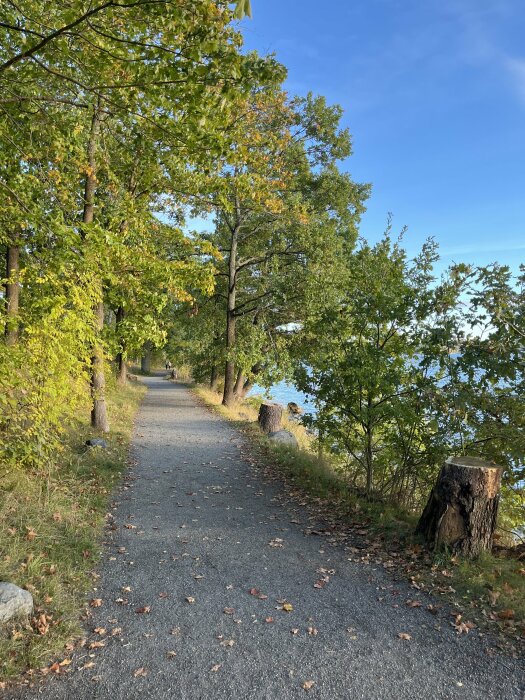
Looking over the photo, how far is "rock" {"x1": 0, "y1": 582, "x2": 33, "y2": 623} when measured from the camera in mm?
3354

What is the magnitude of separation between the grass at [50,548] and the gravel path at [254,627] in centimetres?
20

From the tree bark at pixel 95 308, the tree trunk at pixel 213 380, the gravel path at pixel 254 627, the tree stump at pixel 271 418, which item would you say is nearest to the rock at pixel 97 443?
the tree bark at pixel 95 308

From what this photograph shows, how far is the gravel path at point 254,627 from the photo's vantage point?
3.04 m

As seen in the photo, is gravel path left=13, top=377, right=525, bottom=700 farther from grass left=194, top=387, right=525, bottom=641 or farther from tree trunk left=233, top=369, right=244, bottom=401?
tree trunk left=233, top=369, right=244, bottom=401

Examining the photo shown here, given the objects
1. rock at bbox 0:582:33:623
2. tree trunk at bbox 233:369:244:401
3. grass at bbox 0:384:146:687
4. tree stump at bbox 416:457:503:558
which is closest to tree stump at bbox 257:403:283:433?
grass at bbox 0:384:146:687

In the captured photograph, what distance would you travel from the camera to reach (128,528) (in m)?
5.66

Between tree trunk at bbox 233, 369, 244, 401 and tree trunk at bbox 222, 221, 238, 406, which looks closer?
tree trunk at bbox 222, 221, 238, 406

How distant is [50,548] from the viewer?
14.9 ft

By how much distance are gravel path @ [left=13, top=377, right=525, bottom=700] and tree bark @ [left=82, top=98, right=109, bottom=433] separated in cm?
309

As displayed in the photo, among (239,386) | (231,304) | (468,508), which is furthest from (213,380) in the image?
(468,508)

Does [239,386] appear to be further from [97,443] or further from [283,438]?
[97,443]

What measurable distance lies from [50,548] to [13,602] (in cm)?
114

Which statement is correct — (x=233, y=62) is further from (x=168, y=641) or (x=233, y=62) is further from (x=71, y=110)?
(x=71, y=110)

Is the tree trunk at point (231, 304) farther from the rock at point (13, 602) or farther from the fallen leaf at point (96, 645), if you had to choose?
the fallen leaf at point (96, 645)
